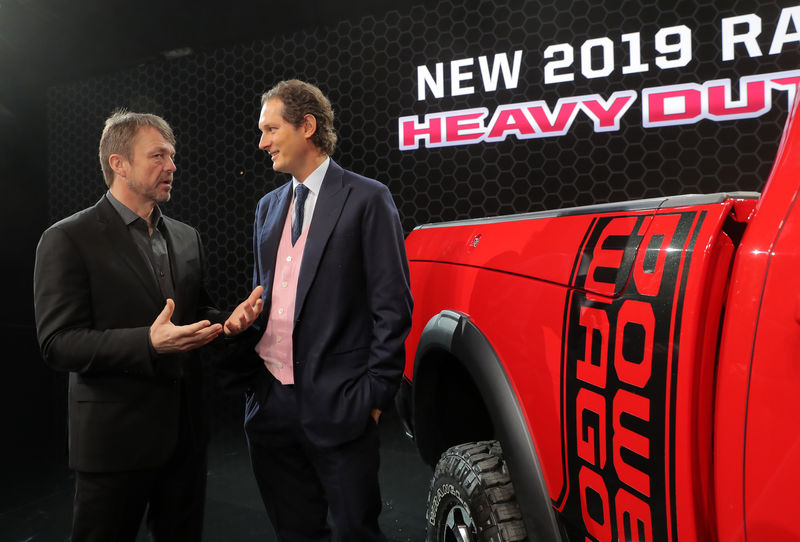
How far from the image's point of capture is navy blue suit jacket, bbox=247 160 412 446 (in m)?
1.52

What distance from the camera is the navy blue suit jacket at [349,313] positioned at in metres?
1.52

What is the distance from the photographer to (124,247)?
1579 millimetres

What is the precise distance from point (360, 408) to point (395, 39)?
3255mm

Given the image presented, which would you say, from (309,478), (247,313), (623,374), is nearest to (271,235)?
(247,313)

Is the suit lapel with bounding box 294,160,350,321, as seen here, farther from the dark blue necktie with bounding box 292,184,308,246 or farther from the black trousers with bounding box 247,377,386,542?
the black trousers with bounding box 247,377,386,542

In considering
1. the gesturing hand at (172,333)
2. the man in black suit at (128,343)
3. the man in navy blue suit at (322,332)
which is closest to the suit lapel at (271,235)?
the man in navy blue suit at (322,332)

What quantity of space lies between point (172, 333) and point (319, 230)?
44 cm

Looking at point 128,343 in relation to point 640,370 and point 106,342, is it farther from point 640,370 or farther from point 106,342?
point 640,370

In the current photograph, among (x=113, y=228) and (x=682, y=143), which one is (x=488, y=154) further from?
(x=113, y=228)

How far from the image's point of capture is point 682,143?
3514 mm

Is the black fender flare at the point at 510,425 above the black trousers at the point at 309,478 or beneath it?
above

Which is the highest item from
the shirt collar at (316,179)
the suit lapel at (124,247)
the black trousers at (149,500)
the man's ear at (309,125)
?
the man's ear at (309,125)

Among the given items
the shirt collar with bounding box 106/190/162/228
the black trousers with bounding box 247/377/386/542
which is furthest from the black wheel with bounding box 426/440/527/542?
the shirt collar with bounding box 106/190/162/228

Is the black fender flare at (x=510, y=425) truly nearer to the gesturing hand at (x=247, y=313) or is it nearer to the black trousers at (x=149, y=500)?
the gesturing hand at (x=247, y=313)
